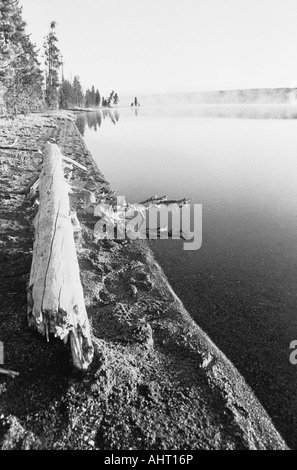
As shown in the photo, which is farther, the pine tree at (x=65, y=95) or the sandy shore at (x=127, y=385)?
the pine tree at (x=65, y=95)

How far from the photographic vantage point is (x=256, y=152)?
17.3 m

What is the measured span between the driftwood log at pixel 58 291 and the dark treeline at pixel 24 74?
2741 centimetres

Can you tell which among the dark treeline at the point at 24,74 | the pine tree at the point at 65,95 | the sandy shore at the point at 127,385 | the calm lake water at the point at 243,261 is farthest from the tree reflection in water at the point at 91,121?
the sandy shore at the point at 127,385

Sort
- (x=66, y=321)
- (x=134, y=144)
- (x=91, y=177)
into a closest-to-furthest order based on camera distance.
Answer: (x=66, y=321) < (x=91, y=177) < (x=134, y=144)

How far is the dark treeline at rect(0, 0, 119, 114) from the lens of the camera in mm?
27500

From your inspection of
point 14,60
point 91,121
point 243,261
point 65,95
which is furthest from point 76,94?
point 243,261

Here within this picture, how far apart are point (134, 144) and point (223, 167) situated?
892 cm

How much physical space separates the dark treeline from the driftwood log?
27408 mm

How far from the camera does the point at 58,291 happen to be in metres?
3.35

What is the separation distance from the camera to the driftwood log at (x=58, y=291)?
10.2 feet

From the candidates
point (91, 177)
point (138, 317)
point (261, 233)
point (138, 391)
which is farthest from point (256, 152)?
point (138, 391)

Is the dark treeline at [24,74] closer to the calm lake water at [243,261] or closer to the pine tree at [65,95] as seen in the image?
the pine tree at [65,95]

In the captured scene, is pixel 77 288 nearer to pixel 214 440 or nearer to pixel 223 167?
pixel 214 440

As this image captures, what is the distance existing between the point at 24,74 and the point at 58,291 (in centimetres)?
4351
